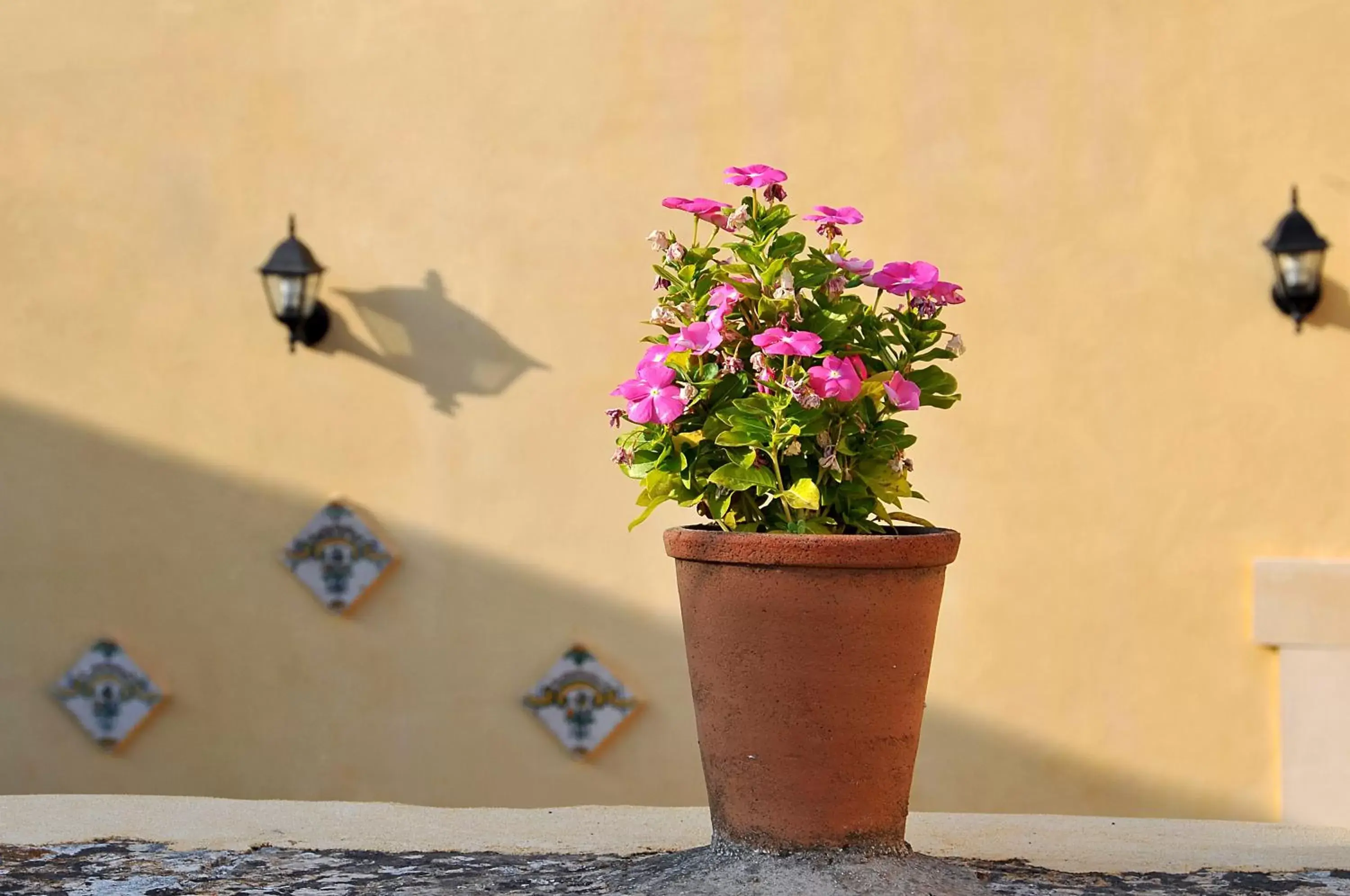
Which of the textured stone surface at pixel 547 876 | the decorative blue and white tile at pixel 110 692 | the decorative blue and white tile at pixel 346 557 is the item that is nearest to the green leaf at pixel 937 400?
the textured stone surface at pixel 547 876

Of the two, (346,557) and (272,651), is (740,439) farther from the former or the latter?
(272,651)

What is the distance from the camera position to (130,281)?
3.77 m

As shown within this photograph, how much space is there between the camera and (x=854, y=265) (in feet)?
6.35

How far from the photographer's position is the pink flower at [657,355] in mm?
1909

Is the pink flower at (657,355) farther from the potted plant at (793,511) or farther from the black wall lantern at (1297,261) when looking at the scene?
the black wall lantern at (1297,261)

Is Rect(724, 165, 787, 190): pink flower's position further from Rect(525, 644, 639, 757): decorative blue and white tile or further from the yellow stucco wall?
Rect(525, 644, 639, 757): decorative blue and white tile

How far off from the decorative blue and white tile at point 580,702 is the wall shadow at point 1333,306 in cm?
203

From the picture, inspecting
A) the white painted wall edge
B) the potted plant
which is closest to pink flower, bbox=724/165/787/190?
the potted plant

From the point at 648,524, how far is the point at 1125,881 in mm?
1790

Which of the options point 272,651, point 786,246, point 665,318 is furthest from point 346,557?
point 786,246

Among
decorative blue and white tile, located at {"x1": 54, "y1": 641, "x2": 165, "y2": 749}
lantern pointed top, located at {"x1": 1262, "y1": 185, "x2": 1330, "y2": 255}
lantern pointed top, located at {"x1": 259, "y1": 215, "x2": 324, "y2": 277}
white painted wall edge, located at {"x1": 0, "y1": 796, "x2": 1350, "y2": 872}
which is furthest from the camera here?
decorative blue and white tile, located at {"x1": 54, "y1": 641, "x2": 165, "y2": 749}

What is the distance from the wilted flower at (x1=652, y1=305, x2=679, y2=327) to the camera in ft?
6.40

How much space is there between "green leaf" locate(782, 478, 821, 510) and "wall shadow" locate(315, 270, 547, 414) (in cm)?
192

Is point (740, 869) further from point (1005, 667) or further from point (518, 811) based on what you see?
point (1005, 667)
